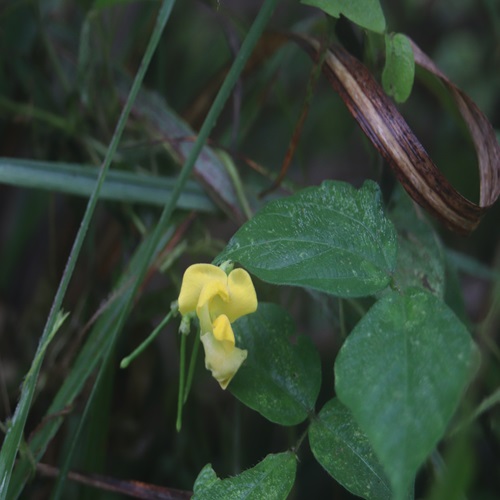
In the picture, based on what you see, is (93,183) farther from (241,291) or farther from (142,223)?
(241,291)

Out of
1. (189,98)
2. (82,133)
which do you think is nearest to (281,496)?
(82,133)

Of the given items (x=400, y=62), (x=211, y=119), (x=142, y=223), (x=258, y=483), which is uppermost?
(x=400, y=62)

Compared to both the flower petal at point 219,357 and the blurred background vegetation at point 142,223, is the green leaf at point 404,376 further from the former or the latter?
the blurred background vegetation at point 142,223

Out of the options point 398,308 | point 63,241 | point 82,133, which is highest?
point 398,308

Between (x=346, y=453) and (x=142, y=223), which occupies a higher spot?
(x=346, y=453)

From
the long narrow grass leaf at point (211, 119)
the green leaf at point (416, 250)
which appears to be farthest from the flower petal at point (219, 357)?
the green leaf at point (416, 250)

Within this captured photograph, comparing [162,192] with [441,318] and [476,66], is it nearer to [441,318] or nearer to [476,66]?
[441,318]

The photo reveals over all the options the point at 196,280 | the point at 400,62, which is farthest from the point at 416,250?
the point at 196,280
